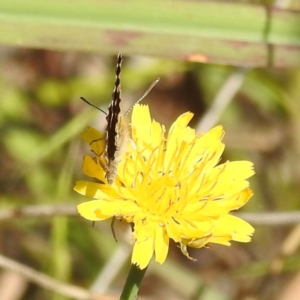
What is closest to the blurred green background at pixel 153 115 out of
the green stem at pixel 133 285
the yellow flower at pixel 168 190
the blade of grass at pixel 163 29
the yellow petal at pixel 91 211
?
the blade of grass at pixel 163 29

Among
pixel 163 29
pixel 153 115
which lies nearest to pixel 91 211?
pixel 163 29

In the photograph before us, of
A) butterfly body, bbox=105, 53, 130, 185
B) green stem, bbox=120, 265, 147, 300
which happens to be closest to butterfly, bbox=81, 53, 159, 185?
butterfly body, bbox=105, 53, 130, 185

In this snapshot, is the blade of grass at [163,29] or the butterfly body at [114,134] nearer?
the butterfly body at [114,134]

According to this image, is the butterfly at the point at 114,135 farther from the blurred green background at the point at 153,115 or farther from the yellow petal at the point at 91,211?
the blurred green background at the point at 153,115

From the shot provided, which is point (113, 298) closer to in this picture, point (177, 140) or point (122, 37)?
point (177, 140)

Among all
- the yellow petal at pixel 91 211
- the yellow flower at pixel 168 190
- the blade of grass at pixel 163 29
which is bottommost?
the yellow petal at pixel 91 211

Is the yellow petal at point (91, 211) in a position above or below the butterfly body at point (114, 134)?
below

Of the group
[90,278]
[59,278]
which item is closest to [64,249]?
[59,278]
